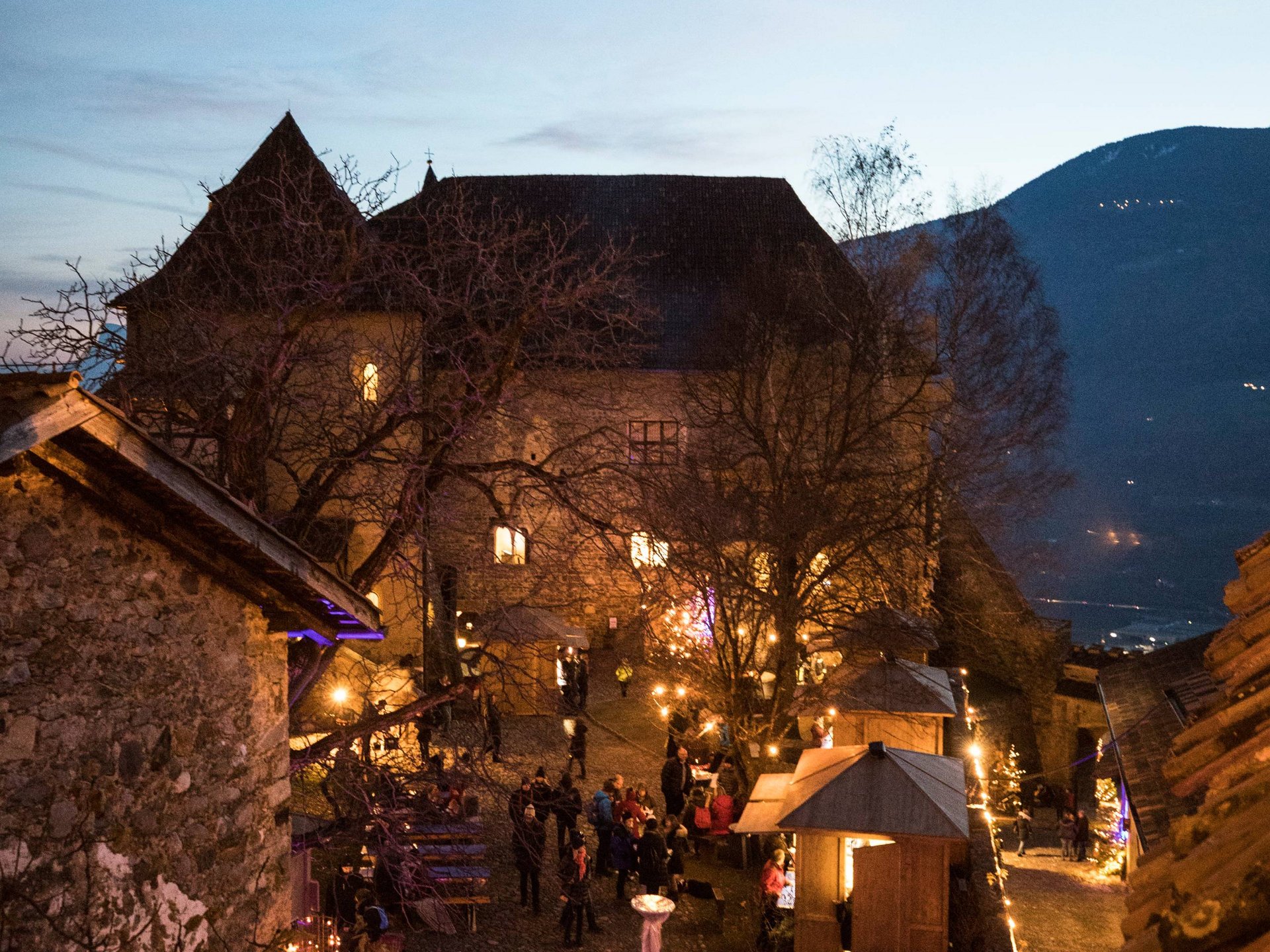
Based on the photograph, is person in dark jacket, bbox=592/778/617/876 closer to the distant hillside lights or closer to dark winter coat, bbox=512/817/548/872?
dark winter coat, bbox=512/817/548/872

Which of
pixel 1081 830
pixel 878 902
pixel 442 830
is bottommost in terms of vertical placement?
pixel 1081 830

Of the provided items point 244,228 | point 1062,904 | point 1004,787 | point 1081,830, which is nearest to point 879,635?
point 1062,904

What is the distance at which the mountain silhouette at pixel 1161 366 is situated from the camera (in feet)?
323

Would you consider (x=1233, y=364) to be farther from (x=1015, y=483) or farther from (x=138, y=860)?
(x=138, y=860)

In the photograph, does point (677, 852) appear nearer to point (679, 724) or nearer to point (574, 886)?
point (574, 886)

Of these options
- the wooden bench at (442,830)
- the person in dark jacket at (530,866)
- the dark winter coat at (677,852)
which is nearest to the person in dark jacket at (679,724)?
the dark winter coat at (677,852)

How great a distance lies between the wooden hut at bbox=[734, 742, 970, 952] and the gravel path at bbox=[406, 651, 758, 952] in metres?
1.91

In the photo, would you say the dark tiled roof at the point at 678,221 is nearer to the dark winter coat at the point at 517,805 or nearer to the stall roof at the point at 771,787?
the stall roof at the point at 771,787

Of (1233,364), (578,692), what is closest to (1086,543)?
(1233,364)

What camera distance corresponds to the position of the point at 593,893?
14.0m

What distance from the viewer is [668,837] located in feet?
46.4

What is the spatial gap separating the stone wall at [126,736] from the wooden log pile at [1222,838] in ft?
13.2

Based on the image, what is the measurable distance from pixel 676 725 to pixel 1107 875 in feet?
24.0

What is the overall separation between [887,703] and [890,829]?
412cm
